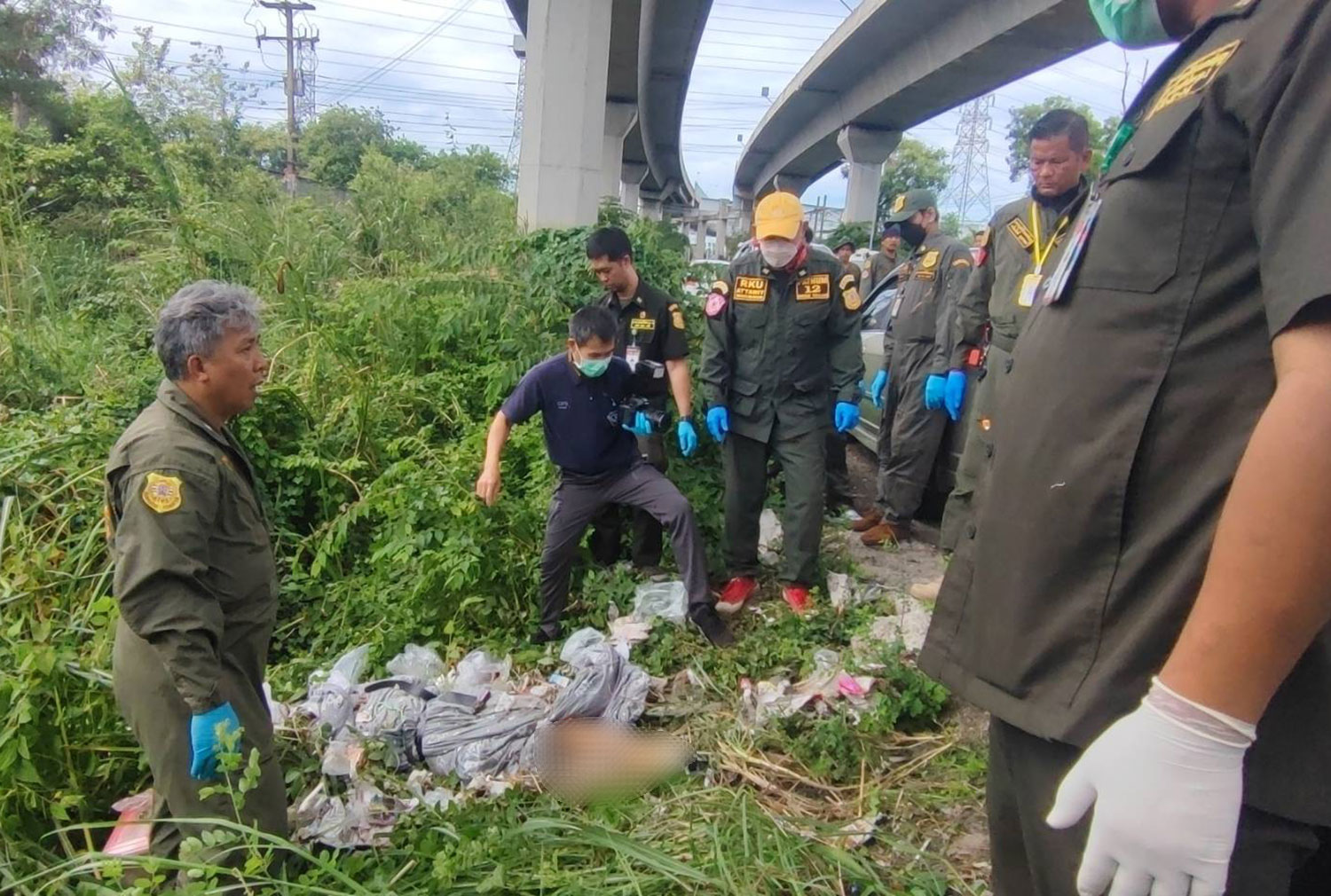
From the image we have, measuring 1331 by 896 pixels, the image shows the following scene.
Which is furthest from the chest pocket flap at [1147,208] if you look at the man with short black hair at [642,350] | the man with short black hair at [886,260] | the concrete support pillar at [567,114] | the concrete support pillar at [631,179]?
the concrete support pillar at [631,179]

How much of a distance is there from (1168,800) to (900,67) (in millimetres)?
19653

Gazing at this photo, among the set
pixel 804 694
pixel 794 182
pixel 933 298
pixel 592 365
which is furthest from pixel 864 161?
pixel 804 694

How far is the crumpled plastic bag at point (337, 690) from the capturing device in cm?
295

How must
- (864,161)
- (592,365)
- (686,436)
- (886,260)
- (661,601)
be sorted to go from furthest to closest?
(864,161), (886,260), (686,436), (661,601), (592,365)

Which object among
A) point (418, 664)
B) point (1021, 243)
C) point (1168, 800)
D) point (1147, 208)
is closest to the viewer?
point (1168, 800)

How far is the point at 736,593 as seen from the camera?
153 inches

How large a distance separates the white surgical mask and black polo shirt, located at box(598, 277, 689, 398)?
648 mm

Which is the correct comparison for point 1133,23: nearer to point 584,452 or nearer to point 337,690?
point 584,452

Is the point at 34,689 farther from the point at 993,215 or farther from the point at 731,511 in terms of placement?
the point at 993,215

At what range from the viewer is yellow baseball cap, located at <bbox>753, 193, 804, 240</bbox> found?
3682mm

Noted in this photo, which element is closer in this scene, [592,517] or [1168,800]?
[1168,800]

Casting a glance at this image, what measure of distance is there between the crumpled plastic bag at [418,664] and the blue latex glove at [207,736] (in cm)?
136

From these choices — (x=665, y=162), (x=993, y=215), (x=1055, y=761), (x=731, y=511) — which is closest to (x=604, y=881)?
(x=1055, y=761)

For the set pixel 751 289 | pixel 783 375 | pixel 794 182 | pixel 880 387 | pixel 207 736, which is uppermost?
pixel 794 182
